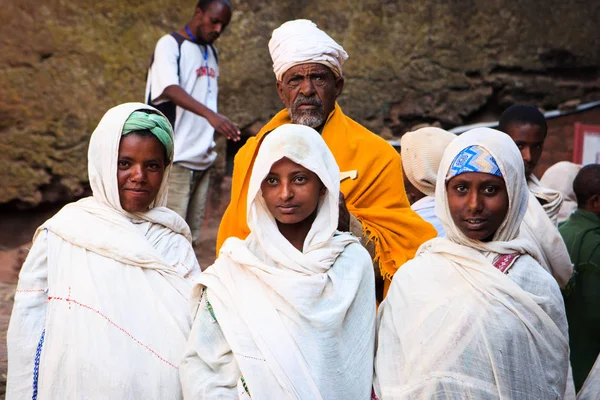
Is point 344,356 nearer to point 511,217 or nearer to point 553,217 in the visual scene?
point 511,217

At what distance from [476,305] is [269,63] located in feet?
17.6

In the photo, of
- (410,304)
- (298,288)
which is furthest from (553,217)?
(298,288)

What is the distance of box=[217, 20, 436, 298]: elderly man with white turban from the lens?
4484 millimetres

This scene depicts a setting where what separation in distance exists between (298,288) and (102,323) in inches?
32.4

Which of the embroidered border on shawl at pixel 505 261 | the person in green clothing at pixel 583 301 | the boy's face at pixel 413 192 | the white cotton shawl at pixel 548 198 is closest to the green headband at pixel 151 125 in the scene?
the embroidered border on shawl at pixel 505 261

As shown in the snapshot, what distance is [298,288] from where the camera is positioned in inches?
131

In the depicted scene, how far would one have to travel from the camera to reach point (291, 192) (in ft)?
11.6

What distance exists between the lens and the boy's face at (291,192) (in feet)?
11.6

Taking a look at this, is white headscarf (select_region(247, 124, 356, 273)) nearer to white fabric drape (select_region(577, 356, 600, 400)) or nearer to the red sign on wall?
white fabric drape (select_region(577, 356, 600, 400))

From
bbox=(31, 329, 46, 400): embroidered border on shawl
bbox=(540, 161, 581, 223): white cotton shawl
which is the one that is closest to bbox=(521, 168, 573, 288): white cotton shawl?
bbox=(540, 161, 581, 223): white cotton shawl

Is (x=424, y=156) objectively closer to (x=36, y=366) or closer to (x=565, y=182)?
(x=565, y=182)

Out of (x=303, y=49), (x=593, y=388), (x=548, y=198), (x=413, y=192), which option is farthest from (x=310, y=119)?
(x=593, y=388)

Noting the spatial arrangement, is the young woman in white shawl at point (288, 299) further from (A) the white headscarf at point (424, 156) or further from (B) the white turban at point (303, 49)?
(A) the white headscarf at point (424, 156)

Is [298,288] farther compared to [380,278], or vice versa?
[380,278]
